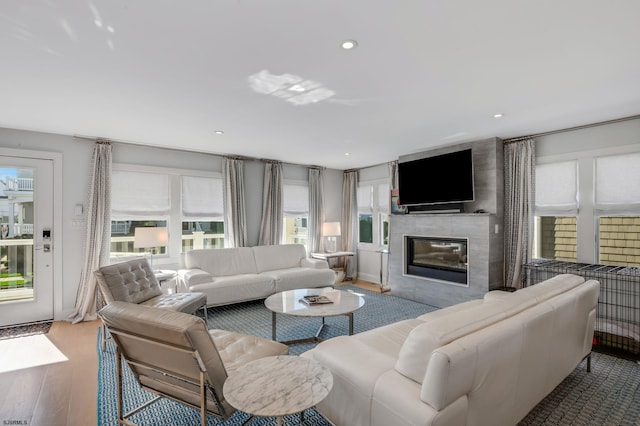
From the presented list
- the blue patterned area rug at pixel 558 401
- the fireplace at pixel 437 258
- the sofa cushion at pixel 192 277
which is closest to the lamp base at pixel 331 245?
the fireplace at pixel 437 258

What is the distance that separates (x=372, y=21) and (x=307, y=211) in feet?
16.1

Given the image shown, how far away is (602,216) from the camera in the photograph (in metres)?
3.68

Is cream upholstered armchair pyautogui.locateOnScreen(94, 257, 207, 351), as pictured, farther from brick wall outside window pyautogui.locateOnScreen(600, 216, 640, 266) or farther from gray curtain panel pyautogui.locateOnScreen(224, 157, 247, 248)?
brick wall outside window pyautogui.locateOnScreen(600, 216, 640, 266)

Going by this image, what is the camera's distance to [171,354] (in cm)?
164

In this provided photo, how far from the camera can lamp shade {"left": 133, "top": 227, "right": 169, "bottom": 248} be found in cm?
406

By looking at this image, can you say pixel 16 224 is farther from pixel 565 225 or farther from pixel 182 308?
pixel 565 225

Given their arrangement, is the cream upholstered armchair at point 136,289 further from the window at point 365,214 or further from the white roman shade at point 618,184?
the white roman shade at point 618,184

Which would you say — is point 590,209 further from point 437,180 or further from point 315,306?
point 315,306

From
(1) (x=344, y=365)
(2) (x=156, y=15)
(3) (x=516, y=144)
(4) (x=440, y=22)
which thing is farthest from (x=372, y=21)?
(3) (x=516, y=144)

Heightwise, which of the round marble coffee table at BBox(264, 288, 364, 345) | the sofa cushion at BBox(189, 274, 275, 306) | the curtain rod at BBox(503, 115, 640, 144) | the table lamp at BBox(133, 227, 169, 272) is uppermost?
the curtain rod at BBox(503, 115, 640, 144)

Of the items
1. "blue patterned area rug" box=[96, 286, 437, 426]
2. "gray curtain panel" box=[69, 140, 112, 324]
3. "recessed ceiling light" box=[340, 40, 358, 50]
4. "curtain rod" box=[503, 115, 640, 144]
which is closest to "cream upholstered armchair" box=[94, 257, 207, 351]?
"blue patterned area rug" box=[96, 286, 437, 426]

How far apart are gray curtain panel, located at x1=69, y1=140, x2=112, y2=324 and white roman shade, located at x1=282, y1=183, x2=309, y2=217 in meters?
2.94

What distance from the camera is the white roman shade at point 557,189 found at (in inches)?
153

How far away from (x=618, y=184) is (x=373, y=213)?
383 centimetres
